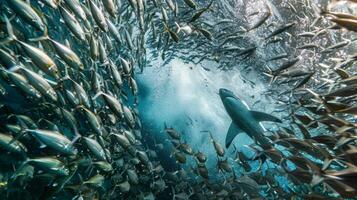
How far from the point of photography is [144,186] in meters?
9.23

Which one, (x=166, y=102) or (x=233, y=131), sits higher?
(x=233, y=131)

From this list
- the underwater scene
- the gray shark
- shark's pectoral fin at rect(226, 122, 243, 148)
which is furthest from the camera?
shark's pectoral fin at rect(226, 122, 243, 148)

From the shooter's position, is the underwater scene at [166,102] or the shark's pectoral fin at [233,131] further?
the shark's pectoral fin at [233,131]

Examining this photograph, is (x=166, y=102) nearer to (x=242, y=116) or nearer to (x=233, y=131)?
(x=233, y=131)

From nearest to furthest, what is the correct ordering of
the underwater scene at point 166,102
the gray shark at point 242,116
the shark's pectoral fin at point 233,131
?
the underwater scene at point 166,102 → the gray shark at point 242,116 → the shark's pectoral fin at point 233,131

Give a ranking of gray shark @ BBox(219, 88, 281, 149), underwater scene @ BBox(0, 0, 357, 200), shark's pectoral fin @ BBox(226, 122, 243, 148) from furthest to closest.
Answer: shark's pectoral fin @ BBox(226, 122, 243, 148) < gray shark @ BBox(219, 88, 281, 149) < underwater scene @ BBox(0, 0, 357, 200)

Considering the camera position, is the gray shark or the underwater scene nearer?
the underwater scene

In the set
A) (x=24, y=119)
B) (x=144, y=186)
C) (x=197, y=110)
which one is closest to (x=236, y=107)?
(x=144, y=186)

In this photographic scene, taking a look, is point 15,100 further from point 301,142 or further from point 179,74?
point 179,74

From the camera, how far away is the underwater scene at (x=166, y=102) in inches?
163

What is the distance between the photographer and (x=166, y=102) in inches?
658

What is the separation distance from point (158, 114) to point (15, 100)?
956 centimetres

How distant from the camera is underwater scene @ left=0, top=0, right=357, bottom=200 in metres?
4.15

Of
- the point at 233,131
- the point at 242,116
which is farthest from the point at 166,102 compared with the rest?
the point at 242,116
